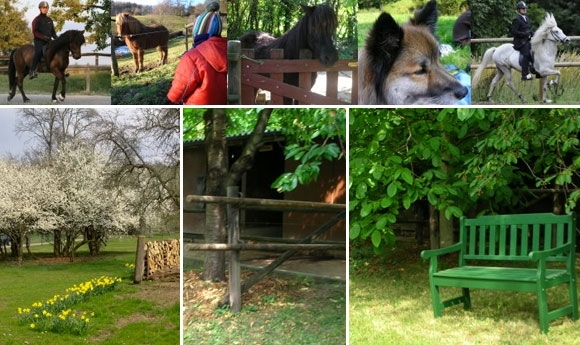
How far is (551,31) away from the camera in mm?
4961

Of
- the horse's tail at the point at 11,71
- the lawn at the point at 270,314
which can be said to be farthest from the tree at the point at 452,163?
the horse's tail at the point at 11,71

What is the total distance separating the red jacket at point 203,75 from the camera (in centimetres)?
507

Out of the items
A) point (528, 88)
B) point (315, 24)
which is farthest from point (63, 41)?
point (528, 88)

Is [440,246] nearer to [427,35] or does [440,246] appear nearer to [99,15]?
[427,35]

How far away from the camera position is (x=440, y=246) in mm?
5270

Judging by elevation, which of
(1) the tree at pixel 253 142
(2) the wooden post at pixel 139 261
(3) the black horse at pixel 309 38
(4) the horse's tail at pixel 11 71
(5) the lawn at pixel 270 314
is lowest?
(5) the lawn at pixel 270 314

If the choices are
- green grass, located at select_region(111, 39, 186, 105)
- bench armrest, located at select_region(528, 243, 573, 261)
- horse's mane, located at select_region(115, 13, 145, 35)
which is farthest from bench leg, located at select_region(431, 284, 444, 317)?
horse's mane, located at select_region(115, 13, 145, 35)

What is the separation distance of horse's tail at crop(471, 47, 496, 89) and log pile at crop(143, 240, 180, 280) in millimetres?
2438

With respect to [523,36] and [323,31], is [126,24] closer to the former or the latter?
[323,31]

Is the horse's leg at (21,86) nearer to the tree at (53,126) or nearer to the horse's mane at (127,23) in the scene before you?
the tree at (53,126)

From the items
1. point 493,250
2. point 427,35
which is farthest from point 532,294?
point 427,35

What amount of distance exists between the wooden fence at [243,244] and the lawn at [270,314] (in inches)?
2.2

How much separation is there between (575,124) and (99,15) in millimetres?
3522

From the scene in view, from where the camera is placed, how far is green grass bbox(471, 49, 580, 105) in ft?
16.4
